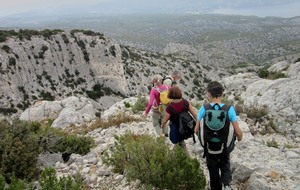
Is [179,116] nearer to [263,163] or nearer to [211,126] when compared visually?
[211,126]

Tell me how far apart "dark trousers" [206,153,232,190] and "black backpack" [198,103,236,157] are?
8.8 inches

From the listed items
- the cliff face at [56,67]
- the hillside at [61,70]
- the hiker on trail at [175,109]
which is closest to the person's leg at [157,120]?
the hiker on trail at [175,109]

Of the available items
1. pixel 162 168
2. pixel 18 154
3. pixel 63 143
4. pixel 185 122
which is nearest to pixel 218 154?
pixel 162 168

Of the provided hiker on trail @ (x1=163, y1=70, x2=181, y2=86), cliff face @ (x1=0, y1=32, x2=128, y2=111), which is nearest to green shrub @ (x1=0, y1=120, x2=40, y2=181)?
hiker on trail @ (x1=163, y1=70, x2=181, y2=86)

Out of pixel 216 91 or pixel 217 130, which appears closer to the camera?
pixel 217 130

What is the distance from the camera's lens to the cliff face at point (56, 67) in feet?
125

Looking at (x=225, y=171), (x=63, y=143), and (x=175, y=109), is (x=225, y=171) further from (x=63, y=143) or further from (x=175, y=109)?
(x=63, y=143)

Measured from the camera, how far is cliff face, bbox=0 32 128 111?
38.1m

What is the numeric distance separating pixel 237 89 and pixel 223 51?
167623mm

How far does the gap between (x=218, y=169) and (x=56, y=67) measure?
143ft

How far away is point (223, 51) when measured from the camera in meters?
180

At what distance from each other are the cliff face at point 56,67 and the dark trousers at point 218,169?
34828mm

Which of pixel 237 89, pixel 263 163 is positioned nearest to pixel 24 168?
pixel 263 163

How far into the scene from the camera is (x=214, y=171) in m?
4.78
